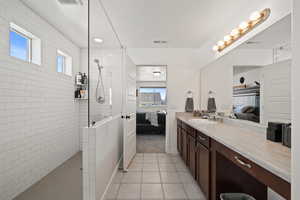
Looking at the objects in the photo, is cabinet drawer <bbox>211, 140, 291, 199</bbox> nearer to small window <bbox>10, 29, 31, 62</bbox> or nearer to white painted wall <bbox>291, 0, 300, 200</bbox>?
white painted wall <bbox>291, 0, 300, 200</bbox>

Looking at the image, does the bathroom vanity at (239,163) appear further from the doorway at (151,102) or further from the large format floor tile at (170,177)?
the doorway at (151,102)

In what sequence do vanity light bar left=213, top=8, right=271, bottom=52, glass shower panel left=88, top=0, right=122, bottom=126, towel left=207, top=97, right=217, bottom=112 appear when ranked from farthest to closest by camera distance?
1. towel left=207, top=97, right=217, bottom=112
2. glass shower panel left=88, top=0, right=122, bottom=126
3. vanity light bar left=213, top=8, right=271, bottom=52

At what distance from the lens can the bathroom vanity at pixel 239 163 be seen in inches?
32.8

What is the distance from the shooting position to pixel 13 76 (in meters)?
1.80

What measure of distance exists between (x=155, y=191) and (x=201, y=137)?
0.99 meters

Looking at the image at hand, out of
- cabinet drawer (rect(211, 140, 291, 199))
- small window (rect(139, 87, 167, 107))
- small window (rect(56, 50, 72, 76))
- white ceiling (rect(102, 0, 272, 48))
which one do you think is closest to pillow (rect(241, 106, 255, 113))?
cabinet drawer (rect(211, 140, 291, 199))

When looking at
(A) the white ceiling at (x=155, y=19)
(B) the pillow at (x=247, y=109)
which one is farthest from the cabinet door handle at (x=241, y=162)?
(A) the white ceiling at (x=155, y=19)

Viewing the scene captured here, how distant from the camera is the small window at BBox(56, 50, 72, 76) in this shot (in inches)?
109

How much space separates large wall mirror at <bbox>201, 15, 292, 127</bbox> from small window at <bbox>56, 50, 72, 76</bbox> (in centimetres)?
291

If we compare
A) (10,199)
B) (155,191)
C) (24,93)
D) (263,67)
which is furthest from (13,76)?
(263,67)

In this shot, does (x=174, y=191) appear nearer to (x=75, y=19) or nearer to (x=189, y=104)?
(x=189, y=104)

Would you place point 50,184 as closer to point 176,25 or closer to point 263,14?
point 176,25

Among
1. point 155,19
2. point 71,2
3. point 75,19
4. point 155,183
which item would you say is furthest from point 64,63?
point 155,183

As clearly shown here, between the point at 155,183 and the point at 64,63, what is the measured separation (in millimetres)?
2784
